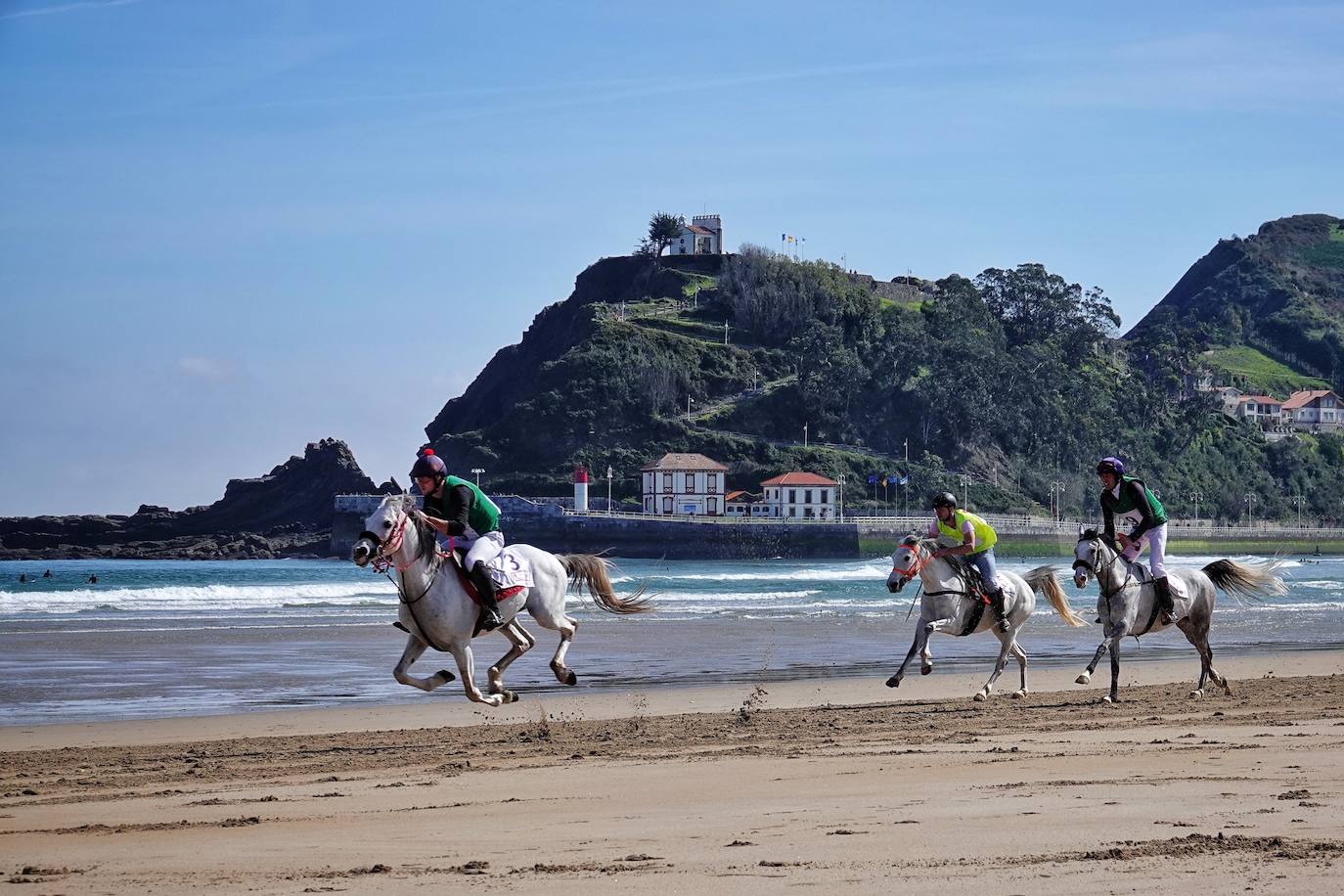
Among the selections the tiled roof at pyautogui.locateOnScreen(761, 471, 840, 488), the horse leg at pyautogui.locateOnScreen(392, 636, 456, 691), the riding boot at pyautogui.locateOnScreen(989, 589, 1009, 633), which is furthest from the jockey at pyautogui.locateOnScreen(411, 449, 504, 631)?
the tiled roof at pyautogui.locateOnScreen(761, 471, 840, 488)

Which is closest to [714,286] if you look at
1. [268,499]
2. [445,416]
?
[445,416]

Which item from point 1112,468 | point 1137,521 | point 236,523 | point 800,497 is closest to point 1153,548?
point 1137,521

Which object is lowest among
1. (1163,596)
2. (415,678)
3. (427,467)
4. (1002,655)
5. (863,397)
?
(1002,655)

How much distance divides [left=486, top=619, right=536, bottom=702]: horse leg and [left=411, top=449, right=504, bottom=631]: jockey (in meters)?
0.47

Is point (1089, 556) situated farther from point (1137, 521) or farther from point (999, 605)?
point (999, 605)

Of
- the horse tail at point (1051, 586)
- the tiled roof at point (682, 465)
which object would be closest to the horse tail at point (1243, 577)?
the horse tail at point (1051, 586)

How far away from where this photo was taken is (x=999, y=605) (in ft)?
59.1

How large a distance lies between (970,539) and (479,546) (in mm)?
6314

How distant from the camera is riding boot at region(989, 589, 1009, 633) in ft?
58.9

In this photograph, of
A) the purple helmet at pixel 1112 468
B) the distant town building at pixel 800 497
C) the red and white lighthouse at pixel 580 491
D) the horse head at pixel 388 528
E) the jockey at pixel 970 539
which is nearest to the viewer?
the horse head at pixel 388 528

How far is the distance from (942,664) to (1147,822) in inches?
575

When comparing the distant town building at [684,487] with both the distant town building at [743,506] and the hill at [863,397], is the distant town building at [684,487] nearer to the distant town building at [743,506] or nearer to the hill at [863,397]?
the distant town building at [743,506]

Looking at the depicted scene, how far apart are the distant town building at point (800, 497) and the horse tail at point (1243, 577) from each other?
365ft

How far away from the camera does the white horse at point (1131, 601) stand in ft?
54.5
